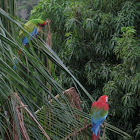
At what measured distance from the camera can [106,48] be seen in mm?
2447

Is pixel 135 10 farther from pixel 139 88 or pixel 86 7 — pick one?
pixel 139 88

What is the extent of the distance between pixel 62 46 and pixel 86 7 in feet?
1.65

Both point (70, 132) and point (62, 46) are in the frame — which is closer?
point (70, 132)

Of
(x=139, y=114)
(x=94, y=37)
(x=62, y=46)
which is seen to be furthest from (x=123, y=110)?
(x=62, y=46)

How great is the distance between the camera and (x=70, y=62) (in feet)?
8.99

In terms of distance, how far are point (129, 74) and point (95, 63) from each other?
1.63 feet

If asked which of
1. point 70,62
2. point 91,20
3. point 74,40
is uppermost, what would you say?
point 91,20

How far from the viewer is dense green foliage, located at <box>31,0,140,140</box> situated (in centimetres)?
209

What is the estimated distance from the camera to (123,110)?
2.20 m

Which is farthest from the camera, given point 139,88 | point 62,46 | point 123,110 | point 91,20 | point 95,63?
point 62,46

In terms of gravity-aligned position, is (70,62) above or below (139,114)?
above

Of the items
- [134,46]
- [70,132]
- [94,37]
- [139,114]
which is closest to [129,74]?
[134,46]

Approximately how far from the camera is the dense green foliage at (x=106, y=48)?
2090mm

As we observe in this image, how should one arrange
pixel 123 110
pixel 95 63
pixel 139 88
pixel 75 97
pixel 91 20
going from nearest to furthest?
pixel 75 97 → pixel 139 88 → pixel 123 110 → pixel 91 20 → pixel 95 63
